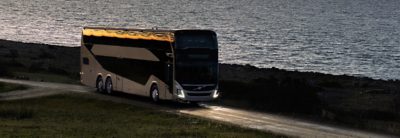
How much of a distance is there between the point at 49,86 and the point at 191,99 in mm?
14253

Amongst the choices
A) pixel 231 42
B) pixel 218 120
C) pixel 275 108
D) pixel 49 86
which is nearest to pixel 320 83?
pixel 275 108

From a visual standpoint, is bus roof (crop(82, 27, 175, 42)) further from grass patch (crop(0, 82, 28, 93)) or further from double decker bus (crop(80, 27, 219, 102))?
grass patch (crop(0, 82, 28, 93))

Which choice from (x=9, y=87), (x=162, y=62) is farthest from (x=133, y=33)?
(x=9, y=87)

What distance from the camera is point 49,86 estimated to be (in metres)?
48.5

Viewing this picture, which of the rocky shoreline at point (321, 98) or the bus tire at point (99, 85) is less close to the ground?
the bus tire at point (99, 85)

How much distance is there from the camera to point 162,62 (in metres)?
38.2

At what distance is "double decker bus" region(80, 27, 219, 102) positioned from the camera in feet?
122

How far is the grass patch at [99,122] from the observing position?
27531 mm

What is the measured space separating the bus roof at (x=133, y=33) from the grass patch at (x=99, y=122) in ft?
12.2

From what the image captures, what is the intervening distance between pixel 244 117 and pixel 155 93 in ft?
19.7

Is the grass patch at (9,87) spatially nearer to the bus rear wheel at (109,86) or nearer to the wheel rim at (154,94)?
the bus rear wheel at (109,86)

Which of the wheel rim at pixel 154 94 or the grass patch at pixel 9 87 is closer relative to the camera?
the wheel rim at pixel 154 94

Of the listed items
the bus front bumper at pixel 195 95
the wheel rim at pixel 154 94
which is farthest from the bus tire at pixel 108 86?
the bus front bumper at pixel 195 95

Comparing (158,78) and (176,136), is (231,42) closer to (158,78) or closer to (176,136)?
(158,78)
